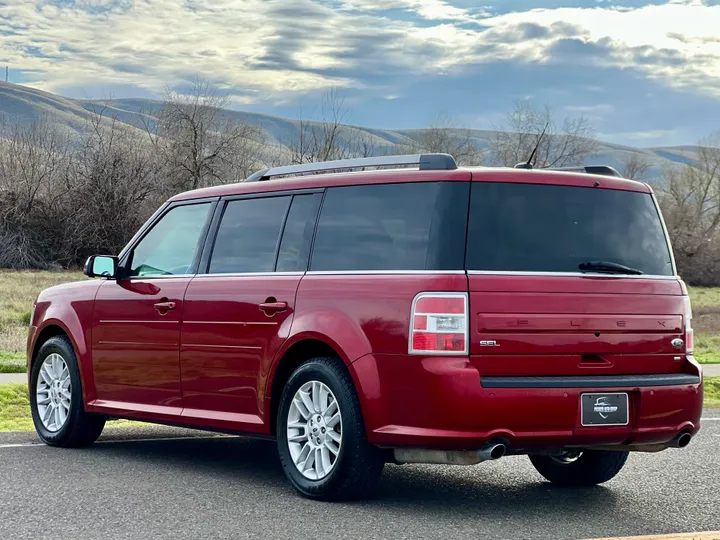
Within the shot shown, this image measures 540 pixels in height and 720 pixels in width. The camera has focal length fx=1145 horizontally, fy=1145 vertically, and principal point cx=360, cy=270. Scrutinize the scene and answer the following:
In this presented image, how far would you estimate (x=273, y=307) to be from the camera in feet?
23.7

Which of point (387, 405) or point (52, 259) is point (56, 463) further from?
point (52, 259)

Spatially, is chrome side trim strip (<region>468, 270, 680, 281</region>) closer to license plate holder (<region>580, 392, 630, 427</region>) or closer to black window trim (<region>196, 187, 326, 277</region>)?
license plate holder (<region>580, 392, 630, 427</region>)

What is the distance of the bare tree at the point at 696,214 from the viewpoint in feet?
258

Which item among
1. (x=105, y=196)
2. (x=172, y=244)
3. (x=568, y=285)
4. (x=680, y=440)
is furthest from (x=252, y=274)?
(x=105, y=196)

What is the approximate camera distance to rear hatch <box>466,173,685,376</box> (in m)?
6.25

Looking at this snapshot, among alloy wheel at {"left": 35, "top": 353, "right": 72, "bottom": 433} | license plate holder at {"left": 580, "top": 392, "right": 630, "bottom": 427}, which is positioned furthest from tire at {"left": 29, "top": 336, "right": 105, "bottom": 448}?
license plate holder at {"left": 580, "top": 392, "right": 630, "bottom": 427}

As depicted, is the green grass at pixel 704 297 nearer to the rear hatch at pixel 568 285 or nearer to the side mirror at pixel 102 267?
the side mirror at pixel 102 267

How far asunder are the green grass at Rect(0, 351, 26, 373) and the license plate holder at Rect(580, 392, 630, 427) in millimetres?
11005

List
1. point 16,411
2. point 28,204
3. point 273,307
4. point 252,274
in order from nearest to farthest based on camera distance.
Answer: point 273,307 < point 252,274 < point 16,411 < point 28,204

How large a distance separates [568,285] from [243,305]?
221 cm

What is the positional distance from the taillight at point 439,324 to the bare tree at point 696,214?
2831 inches

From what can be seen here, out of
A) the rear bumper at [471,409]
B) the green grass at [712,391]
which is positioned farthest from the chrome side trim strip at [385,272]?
the green grass at [712,391]

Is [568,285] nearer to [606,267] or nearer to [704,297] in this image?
[606,267]

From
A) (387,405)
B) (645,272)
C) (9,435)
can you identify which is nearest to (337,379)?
(387,405)
